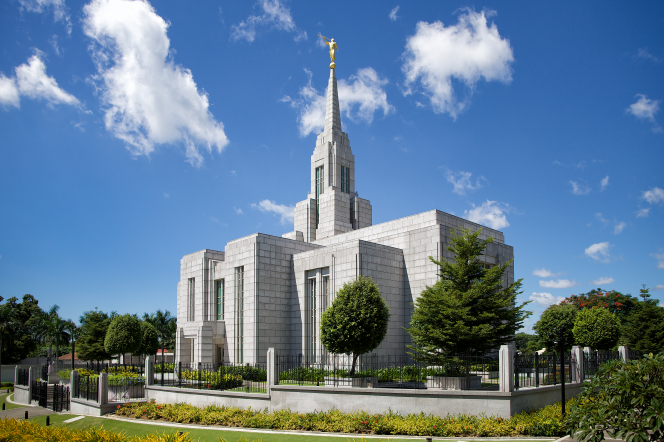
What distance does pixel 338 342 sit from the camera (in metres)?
20.4

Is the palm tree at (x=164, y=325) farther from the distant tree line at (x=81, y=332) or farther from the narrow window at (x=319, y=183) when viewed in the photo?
the narrow window at (x=319, y=183)

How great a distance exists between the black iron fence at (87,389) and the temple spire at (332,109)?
24976mm

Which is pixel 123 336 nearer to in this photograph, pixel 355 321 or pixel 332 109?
pixel 355 321

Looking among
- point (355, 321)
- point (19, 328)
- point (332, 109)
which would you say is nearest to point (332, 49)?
point (332, 109)

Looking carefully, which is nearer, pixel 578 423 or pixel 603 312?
pixel 578 423

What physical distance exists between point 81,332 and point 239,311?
37.1 meters

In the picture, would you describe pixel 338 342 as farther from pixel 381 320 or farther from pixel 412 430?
pixel 412 430

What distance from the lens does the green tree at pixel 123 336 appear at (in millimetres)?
33750

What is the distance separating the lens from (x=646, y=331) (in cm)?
3128

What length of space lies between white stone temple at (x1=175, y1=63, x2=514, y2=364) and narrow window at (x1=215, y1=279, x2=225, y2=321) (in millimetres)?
71

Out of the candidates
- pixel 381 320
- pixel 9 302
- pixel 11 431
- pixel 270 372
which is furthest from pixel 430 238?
pixel 9 302

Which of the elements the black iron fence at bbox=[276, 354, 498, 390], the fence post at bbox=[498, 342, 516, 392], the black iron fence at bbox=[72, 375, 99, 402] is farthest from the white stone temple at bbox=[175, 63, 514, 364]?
the fence post at bbox=[498, 342, 516, 392]

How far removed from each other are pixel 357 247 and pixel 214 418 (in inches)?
469

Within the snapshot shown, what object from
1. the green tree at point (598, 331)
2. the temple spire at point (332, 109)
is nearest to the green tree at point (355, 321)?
the green tree at point (598, 331)
